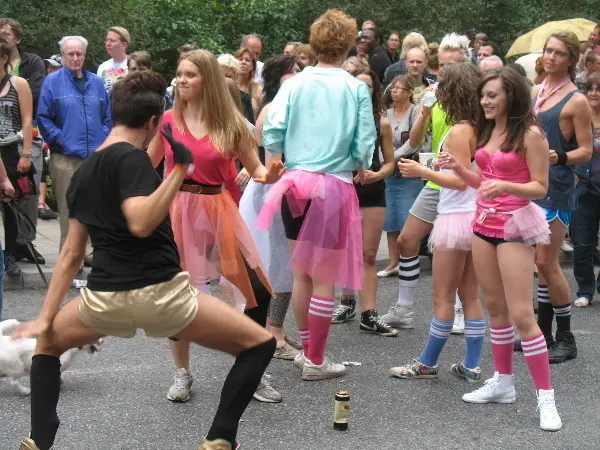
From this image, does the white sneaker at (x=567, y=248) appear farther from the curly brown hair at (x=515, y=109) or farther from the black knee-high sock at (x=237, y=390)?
the black knee-high sock at (x=237, y=390)

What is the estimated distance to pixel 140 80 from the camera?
463 centimetres

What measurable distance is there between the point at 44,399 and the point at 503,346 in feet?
8.69

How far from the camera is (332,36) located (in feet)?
20.8

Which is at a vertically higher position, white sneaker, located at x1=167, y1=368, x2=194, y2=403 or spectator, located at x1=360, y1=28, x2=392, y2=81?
spectator, located at x1=360, y1=28, x2=392, y2=81

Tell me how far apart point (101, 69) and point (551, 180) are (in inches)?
223

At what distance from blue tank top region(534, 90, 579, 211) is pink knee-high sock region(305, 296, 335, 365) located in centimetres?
179

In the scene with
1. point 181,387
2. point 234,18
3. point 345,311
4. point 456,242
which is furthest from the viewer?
point 234,18

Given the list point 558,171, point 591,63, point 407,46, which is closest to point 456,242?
point 558,171

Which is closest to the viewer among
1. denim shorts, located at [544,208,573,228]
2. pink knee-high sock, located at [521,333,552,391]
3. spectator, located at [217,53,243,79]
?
pink knee-high sock, located at [521,333,552,391]

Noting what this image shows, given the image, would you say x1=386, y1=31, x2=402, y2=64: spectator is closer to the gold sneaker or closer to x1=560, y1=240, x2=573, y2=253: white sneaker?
x1=560, y1=240, x2=573, y2=253: white sneaker

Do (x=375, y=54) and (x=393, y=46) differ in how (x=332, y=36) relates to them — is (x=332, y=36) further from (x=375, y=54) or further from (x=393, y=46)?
(x=393, y=46)

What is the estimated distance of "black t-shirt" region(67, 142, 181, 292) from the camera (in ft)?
14.4

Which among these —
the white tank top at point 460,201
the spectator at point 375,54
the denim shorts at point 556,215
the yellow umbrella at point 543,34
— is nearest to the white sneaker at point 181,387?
the white tank top at point 460,201

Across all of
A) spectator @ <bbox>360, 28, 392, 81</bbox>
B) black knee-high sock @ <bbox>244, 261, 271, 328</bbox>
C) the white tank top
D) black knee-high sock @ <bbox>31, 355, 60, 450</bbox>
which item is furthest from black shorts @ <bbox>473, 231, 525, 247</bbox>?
spectator @ <bbox>360, 28, 392, 81</bbox>
